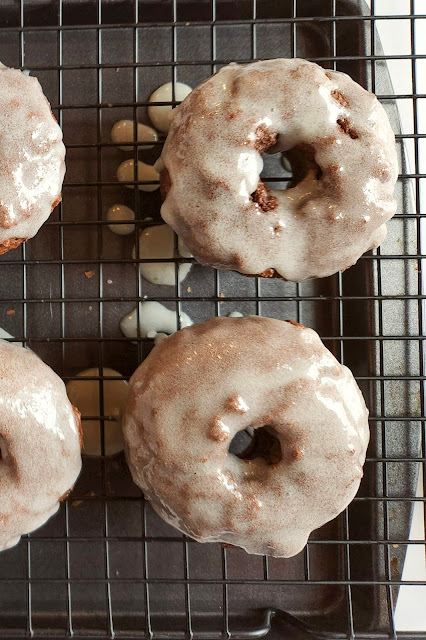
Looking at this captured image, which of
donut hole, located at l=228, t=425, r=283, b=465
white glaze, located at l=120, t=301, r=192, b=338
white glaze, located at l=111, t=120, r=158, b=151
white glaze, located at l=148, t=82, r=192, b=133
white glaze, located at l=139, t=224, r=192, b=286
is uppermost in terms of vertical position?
white glaze, located at l=148, t=82, r=192, b=133

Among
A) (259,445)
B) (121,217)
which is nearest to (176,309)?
(121,217)

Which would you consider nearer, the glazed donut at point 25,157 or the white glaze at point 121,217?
the glazed donut at point 25,157

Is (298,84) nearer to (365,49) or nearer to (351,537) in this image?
(365,49)

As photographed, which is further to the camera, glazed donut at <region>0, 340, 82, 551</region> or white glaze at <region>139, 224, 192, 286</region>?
white glaze at <region>139, 224, 192, 286</region>

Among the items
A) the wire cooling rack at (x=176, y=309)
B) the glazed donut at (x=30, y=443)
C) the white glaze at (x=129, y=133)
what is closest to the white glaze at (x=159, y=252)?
the wire cooling rack at (x=176, y=309)

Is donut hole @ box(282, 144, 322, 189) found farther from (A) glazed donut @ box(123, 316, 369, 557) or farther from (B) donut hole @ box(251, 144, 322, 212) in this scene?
(A) glazed donut @ box(123, 316, 369, 557)

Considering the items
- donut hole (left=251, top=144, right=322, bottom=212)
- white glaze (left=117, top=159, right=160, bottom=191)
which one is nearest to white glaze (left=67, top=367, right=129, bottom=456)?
white glaze (left=117, top=159, right=160, bottom=191)

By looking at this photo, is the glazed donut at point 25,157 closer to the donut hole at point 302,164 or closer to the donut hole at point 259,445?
the donut hole at point 302,164

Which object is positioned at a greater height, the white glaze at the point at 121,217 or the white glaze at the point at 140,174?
the white glaze at the point at 140,174
